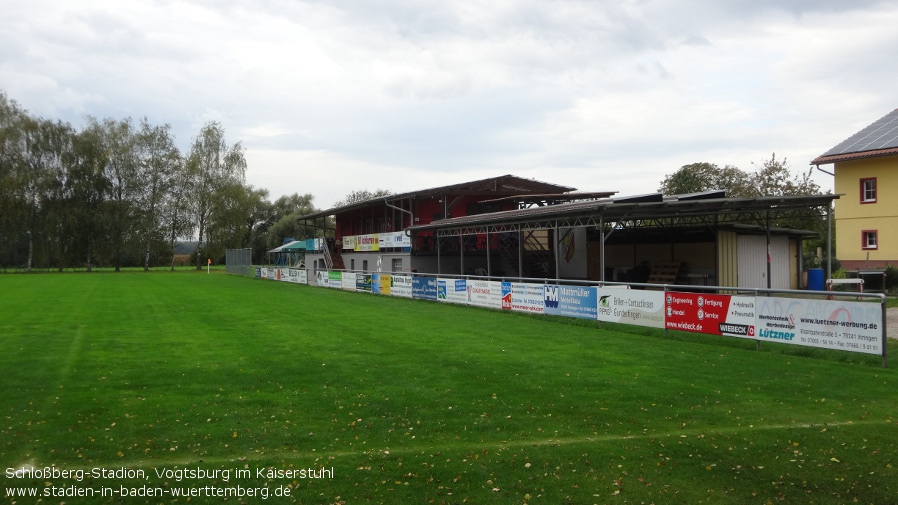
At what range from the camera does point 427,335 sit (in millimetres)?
15820

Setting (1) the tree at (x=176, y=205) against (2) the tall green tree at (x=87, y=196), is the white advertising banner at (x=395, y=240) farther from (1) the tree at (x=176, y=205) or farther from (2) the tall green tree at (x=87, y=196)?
(2) the tall green tree at (x=87, y=196)

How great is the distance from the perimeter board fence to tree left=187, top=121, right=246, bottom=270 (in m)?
54.8

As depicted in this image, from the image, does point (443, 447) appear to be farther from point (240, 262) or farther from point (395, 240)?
point (240, 262)

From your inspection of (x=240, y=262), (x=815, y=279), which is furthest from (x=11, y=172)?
(x=815, y=279)

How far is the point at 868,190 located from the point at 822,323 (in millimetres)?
23195

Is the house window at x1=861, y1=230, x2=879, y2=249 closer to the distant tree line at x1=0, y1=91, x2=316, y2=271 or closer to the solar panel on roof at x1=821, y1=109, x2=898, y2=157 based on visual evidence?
the solar panel on roof at x1=821, y1=109, x2=898, y2=157

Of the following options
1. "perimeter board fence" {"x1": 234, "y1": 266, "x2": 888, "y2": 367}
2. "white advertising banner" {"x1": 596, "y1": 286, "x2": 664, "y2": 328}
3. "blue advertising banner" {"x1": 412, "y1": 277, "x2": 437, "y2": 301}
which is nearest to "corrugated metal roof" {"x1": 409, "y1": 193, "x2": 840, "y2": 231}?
"perimeter board fence" {"x1": 234, "y1": 266, "x2": 888, "y2": 367}

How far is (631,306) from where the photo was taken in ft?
53.2

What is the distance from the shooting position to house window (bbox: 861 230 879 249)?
30377 millimetres

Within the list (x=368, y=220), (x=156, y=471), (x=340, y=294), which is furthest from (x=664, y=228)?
(x=156, y=471)

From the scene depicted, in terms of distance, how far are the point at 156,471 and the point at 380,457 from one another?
86.3 inches

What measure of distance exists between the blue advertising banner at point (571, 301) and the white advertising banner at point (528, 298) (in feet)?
0.88

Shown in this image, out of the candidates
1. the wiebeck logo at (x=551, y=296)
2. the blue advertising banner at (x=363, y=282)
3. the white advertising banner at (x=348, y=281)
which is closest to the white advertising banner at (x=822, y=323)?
the wiebeck logo at (x=551, y=296)

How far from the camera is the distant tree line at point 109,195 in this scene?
210ft
